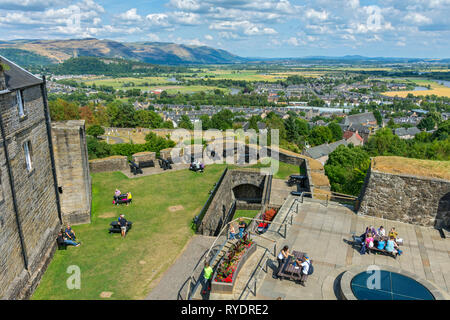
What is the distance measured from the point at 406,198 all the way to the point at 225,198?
41.0 ft

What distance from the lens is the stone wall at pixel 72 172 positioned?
54.1 feet

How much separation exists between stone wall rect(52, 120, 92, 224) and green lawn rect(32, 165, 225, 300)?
81 centimetres

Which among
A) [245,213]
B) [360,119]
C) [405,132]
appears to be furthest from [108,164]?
[360,119]

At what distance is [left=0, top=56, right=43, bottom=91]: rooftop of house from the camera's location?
1177cm

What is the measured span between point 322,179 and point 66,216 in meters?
16.0

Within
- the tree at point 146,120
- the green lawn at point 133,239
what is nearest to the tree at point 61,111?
the tree at point 146,120

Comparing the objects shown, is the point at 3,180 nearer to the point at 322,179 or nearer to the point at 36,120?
the point at 36,120

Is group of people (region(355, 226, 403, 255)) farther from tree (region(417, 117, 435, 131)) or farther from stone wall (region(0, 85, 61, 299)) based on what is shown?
tree (region(417, 117, 435, 131))

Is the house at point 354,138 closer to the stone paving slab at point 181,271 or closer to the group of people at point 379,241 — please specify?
the group of people at point 379,241

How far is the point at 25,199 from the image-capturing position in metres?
12.4

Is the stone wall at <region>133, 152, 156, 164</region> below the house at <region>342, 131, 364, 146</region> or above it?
above

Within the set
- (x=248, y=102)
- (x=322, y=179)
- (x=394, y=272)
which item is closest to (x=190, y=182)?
(x=322, y=179)

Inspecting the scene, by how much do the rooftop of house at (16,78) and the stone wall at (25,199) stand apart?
28cm

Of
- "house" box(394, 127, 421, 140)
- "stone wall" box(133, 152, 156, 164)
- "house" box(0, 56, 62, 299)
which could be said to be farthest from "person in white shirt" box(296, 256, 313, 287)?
"house" box(394, 127, 421, 140)
